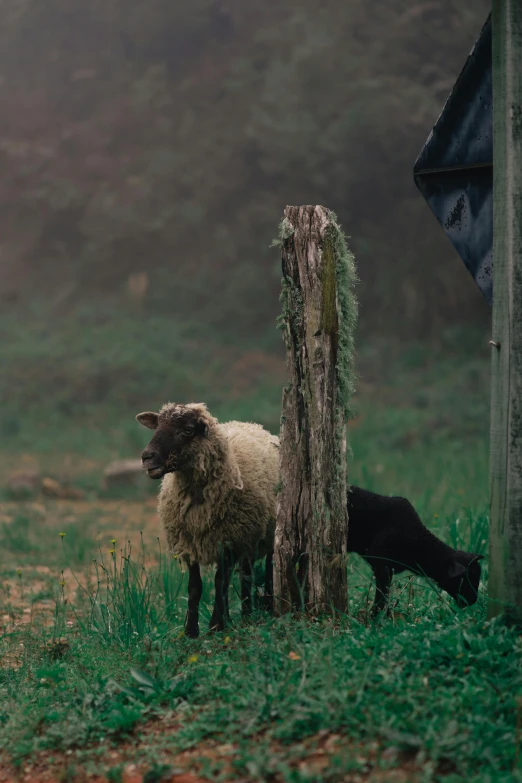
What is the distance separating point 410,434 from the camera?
17516 mm

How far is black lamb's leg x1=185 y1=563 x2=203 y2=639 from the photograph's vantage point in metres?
5.37

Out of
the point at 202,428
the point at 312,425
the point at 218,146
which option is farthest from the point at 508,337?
the point at 218,146

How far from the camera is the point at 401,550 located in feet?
17.5

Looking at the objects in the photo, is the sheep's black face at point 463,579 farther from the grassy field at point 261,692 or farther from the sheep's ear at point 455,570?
the grassy field at point 261,692

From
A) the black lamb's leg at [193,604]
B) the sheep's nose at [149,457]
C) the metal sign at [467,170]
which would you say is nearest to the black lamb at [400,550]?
the black lamb's leg at [193,604]

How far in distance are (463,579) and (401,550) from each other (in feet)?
1.33

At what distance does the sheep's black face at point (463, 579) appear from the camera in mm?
5188

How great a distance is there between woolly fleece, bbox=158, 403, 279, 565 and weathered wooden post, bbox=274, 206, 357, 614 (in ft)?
1.34

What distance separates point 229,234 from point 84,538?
60.9 ft

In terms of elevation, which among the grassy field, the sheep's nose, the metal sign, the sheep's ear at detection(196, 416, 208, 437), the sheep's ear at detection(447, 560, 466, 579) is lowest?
the grassy field

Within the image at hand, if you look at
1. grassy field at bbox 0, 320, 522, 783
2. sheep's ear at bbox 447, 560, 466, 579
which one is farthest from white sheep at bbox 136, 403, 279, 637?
sheep's ear at bbox 447, 560, 466, 579

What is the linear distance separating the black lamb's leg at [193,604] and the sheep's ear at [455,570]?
1.57 m

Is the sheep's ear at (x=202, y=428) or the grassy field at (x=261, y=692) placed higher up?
the sheep's ear at (x=202, y=428)

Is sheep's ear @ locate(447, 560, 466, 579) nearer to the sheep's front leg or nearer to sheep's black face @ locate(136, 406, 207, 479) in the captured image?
the sheep's front leg
